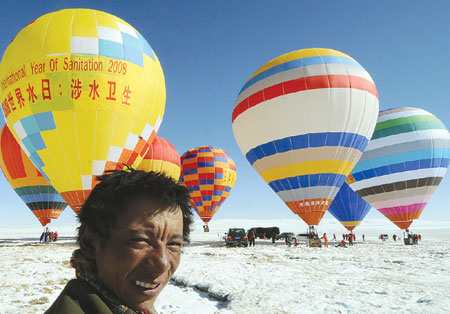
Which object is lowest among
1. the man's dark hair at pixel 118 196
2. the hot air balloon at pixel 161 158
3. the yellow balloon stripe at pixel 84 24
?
the man's dark hair at pixel 118 196

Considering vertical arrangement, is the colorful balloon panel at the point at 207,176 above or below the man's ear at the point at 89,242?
above

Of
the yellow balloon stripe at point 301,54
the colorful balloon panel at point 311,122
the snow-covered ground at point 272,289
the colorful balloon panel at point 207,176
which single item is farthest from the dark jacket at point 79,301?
the colorful balloon panel at point 207,176

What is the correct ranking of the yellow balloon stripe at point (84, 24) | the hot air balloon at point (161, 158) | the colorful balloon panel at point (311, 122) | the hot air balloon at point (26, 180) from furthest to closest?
the hot air balloon at point (161, 158), the hot air balloon at point (26, 180), the colorful balloon panel at point (311, 122), the yellow balloon stripe at point (84, 24)

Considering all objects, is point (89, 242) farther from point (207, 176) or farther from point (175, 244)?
point (207, 176)

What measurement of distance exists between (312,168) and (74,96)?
13.6 m

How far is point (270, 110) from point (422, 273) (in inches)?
479

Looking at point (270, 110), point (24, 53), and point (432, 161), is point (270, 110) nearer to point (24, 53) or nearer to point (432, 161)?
point (24, 53)

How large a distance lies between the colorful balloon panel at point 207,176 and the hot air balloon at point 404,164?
50.6ft

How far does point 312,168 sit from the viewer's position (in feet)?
59.6

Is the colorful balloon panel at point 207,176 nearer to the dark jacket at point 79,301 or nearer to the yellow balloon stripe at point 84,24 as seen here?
the yellow balloon stripe at point 84,24

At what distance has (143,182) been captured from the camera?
1481 millimetres

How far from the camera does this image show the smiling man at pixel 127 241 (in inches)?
52.5

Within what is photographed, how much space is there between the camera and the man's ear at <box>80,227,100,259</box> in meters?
1.39

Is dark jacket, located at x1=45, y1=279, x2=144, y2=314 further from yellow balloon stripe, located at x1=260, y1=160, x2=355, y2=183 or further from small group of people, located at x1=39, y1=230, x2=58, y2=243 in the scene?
small group of people, located at x1=39, y1=230, x2=58, y2=243
